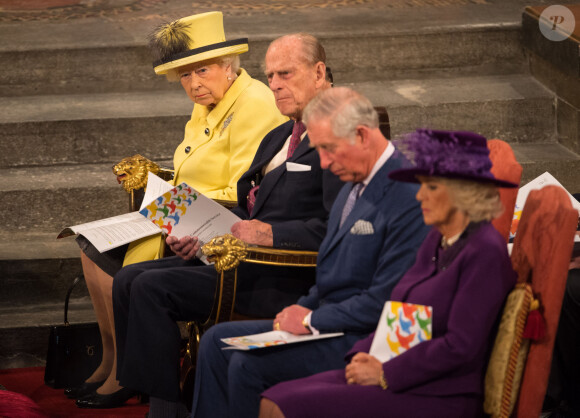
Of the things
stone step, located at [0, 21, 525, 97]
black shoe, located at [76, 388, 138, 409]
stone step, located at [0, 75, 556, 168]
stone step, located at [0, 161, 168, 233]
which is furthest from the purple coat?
stone step, located at [0, 21, 525, 97]

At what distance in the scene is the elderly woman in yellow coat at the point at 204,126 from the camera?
13.5 ft

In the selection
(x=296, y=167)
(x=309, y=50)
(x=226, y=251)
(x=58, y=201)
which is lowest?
(x=58, y=201)

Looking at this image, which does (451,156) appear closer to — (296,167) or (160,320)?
(296,167)

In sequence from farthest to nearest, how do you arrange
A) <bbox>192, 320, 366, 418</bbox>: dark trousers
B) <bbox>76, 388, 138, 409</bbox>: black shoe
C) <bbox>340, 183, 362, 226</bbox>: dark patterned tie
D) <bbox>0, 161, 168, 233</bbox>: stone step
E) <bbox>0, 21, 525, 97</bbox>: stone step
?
<bbox>0, 21, 525, 97</bbox>: stone step < <bbox>0, 161, 168, 233</bbox>: stone step < <bbox>76, 388, 138, 409</bbox>: black shoe < <bbox>340, 183, 362, 226</bbox>: dark patterned tie < <bbox>192, 320, 366, 418</bbox>: dark trousers

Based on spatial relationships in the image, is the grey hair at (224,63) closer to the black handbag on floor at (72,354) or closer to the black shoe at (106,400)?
the black handbag on floor at (72,354)

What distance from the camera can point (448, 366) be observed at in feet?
7.95

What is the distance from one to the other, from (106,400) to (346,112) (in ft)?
6.19

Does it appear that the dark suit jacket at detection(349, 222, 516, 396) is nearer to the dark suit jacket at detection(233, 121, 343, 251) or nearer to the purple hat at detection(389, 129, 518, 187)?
the purple hat at detection(389, 129, 518, 187)

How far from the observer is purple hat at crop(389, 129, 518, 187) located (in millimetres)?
2422

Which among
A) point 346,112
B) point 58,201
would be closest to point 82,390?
point 58,201

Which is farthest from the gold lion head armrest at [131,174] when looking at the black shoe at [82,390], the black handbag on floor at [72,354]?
the black shoe at [82,390]

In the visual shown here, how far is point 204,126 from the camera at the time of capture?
172 inches

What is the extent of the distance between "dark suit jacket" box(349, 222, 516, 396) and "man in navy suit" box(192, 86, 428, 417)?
0.26m

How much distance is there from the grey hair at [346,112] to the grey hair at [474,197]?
0.46m
